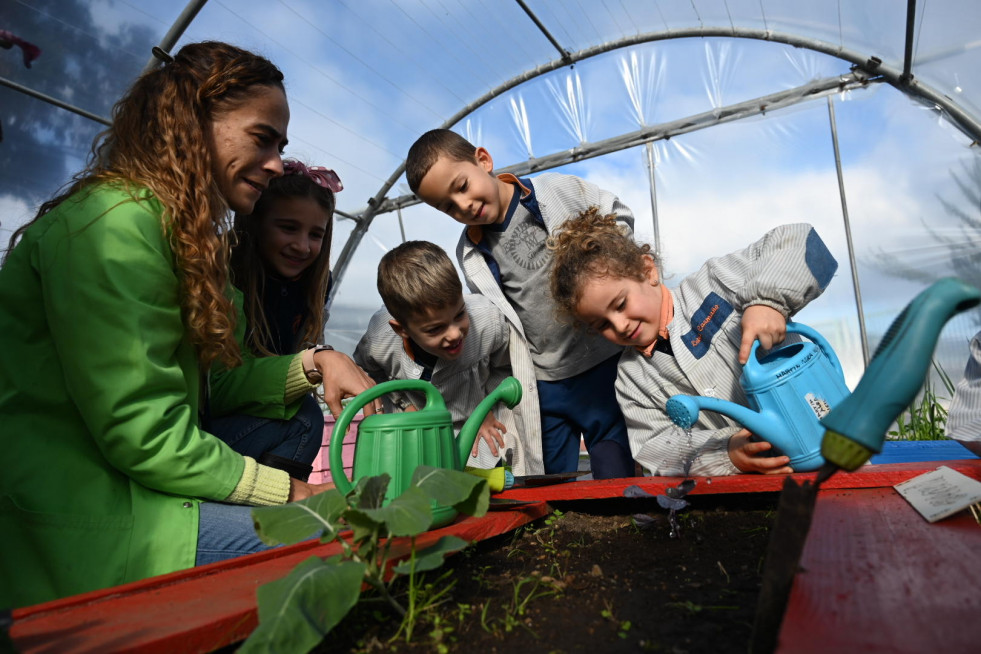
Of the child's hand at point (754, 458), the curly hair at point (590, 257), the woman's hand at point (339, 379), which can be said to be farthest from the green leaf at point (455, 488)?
the curly hair at point (590, 257)

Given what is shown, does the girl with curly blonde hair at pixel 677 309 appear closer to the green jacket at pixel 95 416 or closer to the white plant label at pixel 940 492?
the white plant label at pixel 940 492

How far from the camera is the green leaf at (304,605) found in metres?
0.55

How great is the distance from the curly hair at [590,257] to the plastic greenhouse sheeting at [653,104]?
287 centimetres

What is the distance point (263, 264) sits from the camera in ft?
6.88

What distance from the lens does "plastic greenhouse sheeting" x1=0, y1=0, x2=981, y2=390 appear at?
14.6 ft

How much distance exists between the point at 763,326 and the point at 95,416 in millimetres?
1470

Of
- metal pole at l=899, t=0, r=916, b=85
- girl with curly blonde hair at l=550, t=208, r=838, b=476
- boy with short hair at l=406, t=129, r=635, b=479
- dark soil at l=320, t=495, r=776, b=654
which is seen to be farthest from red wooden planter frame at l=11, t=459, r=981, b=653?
metal pole at l=899, t=0, r=916, b=85

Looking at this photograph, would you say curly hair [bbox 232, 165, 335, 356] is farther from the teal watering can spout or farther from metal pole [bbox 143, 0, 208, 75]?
metal pole [bbox 143, 0, 208, 75]

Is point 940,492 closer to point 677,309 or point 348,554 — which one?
point 348,554

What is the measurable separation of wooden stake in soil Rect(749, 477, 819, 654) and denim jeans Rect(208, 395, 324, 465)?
1437 millimetres

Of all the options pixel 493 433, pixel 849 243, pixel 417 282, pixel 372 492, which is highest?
pixel 849 243

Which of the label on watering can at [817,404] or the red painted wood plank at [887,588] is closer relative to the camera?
the red painted wood plank at [887,588]

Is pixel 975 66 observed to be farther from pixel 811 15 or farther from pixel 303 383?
pixel 303 383

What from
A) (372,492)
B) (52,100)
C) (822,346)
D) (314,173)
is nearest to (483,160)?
(314,173)
